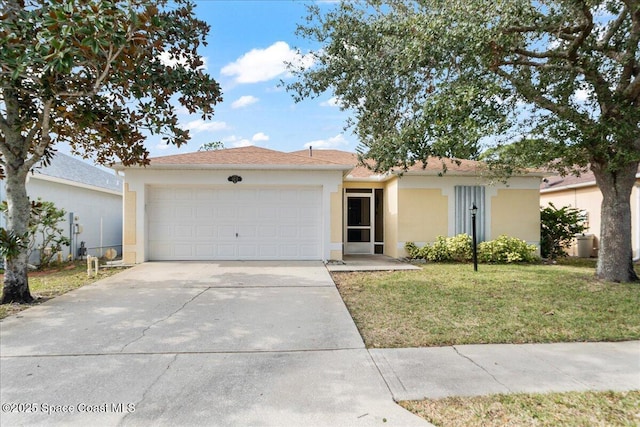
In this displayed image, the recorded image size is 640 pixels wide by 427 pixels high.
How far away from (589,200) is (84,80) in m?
17.8

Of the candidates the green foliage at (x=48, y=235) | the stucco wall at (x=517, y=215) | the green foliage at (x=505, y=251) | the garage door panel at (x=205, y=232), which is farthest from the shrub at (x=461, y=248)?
the green foliage at (x=48, y=235)

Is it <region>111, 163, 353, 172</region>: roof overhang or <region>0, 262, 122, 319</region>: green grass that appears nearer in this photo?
<region>0, 262, 122, 319</region>: green grass

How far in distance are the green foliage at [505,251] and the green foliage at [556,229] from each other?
50.7 inches

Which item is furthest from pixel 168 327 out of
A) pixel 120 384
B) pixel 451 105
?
pixel 451 105

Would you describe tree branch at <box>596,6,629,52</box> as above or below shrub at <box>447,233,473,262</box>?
above

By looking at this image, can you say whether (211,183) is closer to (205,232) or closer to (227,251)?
(205,232)

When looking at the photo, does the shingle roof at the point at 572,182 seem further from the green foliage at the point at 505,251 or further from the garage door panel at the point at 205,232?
the garage door panel at the point at 205,232

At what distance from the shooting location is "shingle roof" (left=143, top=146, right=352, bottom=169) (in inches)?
436

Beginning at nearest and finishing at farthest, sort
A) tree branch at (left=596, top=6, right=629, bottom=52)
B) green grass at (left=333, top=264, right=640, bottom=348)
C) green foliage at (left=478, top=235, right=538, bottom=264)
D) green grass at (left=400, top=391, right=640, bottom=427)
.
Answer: green grass at (left=400, top=391, right=640, bottom=427) → green grass at (left=333, top=264, right=640, bottom=348) → tree branch at (left=596, top=6, right=629, bottom=52) → green foliage at (left=478, top=235, right=538, bottom=264)

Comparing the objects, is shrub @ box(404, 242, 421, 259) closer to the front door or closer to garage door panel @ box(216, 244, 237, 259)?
the front door

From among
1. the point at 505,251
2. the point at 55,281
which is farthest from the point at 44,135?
the point at 505,251

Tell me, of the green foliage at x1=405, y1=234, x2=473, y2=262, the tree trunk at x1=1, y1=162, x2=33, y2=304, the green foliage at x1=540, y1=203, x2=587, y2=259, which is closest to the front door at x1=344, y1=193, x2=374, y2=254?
the green foliage at x1=405, y1=234, x2=473, y2=262

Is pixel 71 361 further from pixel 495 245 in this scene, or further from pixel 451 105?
pixel 495 245

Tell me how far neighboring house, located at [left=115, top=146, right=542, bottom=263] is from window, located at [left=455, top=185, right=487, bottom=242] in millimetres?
35
